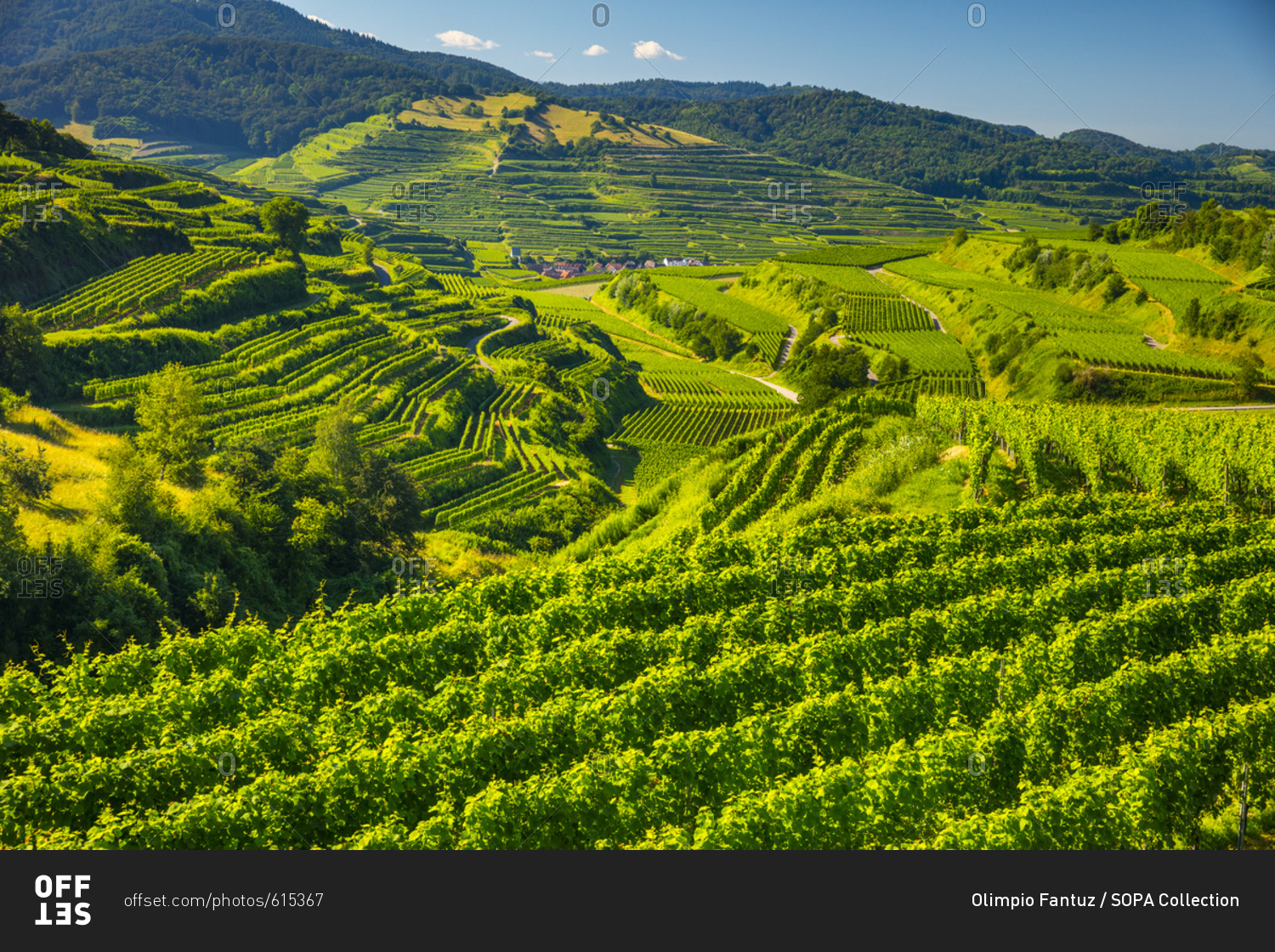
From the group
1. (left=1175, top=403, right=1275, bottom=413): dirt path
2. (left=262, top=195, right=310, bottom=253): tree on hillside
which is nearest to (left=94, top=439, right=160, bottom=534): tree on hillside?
(left=1175, top=403, right=1275, bottom=413): dirt path

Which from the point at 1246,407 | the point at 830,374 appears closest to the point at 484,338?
the point at 830,374

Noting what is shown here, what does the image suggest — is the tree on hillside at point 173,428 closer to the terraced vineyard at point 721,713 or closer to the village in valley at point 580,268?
the terraced vineyard at point 721,713

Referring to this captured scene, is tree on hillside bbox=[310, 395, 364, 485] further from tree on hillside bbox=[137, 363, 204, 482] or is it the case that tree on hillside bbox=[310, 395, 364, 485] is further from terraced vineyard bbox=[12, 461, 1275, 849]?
terraced vineyard bbox=[12, 461, 1275, 849]

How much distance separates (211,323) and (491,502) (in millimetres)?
35103

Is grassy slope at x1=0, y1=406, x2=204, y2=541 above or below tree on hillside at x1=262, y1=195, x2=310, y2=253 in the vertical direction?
below

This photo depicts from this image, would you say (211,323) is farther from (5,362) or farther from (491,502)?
(491,502)

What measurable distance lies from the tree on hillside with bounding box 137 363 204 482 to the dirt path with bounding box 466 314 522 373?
47.1 metres

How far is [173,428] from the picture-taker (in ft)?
135

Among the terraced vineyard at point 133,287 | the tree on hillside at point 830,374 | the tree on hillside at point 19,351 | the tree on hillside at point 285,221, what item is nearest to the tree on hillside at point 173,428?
the tree on hillside at point 19,351

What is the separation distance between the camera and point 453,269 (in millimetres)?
169000

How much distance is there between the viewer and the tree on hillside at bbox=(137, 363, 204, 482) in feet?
134

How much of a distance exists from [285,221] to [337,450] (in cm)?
6565

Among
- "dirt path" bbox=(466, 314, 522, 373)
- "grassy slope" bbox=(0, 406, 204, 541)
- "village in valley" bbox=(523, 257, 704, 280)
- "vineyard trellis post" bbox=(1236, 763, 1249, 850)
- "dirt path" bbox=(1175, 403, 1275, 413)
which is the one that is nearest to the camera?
"vineyard trellis post" bbox=(1236, 763, 1249, 850)

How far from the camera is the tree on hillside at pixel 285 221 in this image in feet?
321
